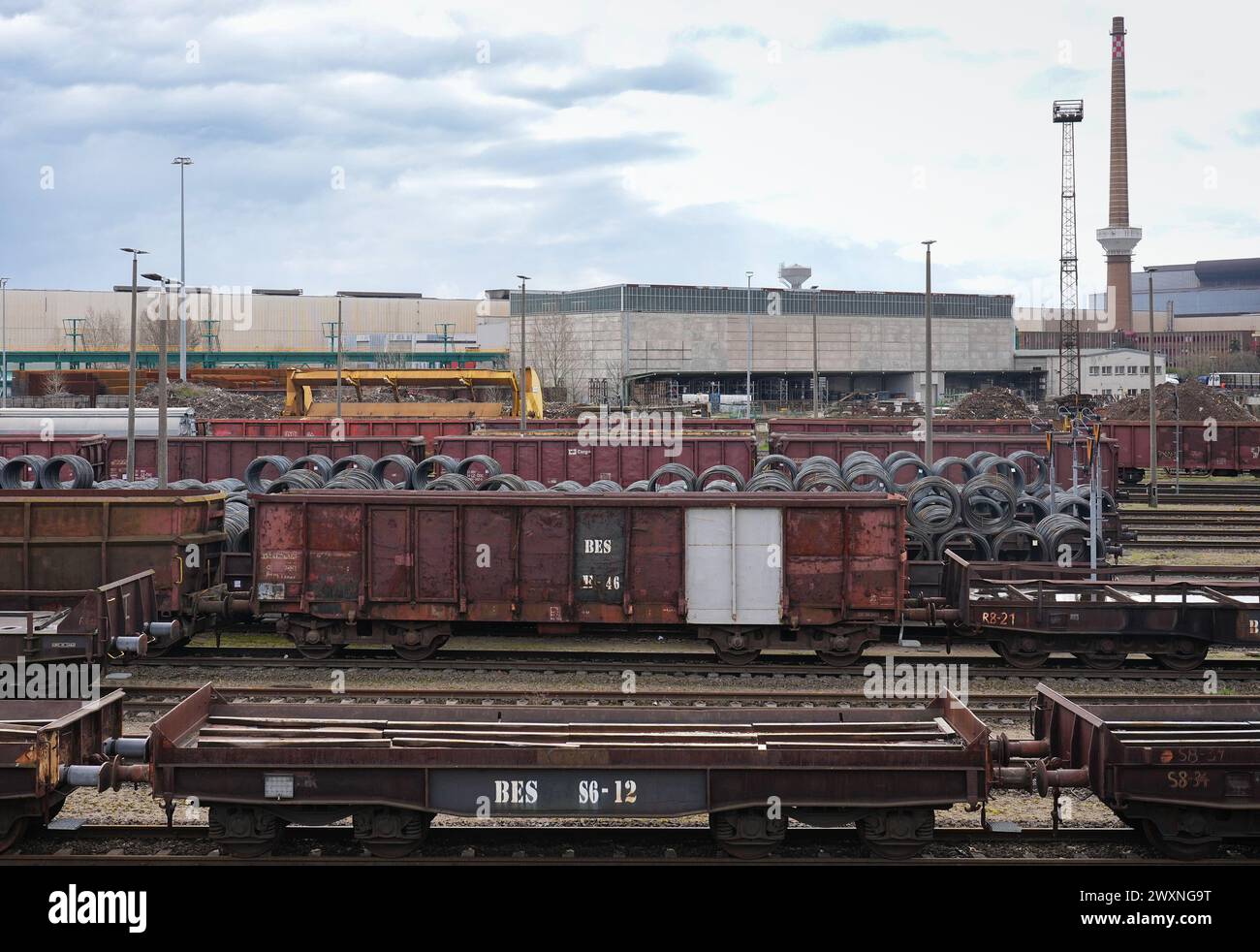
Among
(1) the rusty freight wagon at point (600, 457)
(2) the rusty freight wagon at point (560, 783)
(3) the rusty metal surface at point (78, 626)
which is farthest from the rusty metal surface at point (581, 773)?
(1) the rusty freight wagon at point (600, 457)

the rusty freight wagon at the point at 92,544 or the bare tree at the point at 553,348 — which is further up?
the bare tree at the point at 553,348

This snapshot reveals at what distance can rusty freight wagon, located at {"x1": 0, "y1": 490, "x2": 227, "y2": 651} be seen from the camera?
54.1 feet

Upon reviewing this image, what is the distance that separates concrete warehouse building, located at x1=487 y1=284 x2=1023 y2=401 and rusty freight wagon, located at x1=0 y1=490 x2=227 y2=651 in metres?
70.6

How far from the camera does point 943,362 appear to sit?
10719 cm

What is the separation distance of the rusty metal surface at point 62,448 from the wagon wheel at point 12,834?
21405 millimetres

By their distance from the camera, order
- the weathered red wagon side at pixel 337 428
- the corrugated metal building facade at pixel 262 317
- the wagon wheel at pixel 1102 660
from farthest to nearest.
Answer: the corrugated metal building facade at pixel 262 317 → the weathered red wagon side at pixel 337 428 → the wagon wheel at pixel 1102 660

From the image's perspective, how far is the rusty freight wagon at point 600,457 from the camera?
3031 cm

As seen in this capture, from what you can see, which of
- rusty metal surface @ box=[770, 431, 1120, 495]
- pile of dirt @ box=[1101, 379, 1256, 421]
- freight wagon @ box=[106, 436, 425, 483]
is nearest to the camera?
freight wagon @ box=[106, 436, 425, 483]

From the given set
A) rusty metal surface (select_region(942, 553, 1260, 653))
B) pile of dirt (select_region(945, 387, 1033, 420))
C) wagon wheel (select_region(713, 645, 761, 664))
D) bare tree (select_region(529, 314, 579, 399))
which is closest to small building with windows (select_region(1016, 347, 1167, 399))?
pile of dirt (select_region(945, 387, 1033, 420))

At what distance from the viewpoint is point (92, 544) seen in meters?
16.5

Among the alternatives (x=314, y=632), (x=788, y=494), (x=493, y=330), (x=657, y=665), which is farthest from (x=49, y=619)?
(x=493, y=330)

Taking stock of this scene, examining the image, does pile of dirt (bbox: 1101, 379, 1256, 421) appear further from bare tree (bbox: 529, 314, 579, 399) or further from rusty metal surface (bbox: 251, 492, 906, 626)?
rusty metal surface (bbox: 251, 492, 906, 626)

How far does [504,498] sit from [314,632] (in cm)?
363

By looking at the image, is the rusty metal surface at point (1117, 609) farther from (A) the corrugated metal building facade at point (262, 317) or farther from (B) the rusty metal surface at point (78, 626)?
(A) the corrugated metal building facade at point (262, 317)
